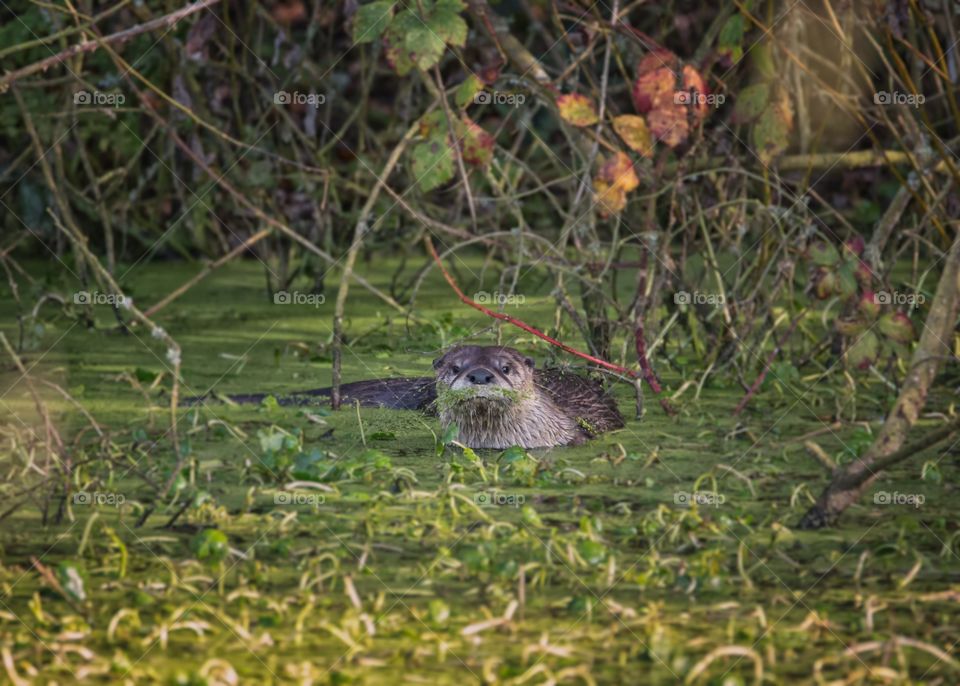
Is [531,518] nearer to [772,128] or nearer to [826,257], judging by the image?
[826,257]

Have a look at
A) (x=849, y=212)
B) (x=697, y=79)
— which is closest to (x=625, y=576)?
(x=697, y=79)

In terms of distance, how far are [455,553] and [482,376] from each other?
1.45 metres

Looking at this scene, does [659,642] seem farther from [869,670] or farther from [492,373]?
[492,373]

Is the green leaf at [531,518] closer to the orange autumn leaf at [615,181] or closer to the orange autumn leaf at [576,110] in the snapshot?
the orange autumn leaf at [615,181]

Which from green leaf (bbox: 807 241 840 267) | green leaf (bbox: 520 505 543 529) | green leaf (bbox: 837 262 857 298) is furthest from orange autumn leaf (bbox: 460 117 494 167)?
green leaf (bbox: 520 505 543 529)

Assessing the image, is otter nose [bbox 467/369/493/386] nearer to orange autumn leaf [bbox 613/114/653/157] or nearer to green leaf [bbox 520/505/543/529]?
Result: orange autumn leaf [bbox 613/114/653/157]

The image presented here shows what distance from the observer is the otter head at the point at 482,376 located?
5727 mm

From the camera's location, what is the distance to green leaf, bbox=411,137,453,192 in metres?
5.92

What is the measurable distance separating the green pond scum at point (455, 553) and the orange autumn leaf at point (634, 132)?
3.12ft

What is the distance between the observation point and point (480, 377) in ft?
18.8

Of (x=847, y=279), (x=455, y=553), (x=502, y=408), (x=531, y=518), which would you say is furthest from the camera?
(x=502, y=408)

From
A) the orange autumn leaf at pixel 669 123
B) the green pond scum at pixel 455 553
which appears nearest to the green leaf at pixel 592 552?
the green pond scum at pixel 455 553

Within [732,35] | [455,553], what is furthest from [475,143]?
[455,553]

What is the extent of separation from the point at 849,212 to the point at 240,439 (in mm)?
5205
